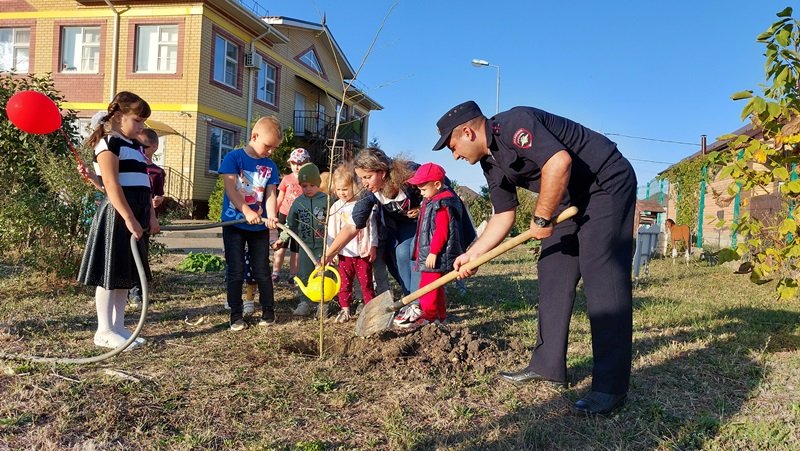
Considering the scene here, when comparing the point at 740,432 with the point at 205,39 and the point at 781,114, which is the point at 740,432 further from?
the point at 205,39

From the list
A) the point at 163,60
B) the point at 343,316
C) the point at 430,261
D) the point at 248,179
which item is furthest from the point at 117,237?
the point at 163,60

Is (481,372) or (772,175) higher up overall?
(772,175)

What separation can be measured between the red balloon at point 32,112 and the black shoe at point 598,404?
3.57 m

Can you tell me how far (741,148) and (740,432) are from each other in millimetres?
1988

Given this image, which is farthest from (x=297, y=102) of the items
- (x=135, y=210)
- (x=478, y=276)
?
(x=135, y=210)

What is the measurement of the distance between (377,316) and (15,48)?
745 inches

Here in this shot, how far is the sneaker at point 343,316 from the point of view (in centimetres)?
456

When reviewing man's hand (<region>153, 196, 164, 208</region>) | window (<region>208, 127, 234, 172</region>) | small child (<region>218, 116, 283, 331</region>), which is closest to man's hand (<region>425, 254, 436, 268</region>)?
small child (<region>218, 116, 283, 331</region>)

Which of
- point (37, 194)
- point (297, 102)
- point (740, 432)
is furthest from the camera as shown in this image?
point (297, 102)

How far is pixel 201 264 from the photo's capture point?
698 cm

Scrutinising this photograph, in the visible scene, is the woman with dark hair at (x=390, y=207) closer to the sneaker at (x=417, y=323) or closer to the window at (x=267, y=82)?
the sneaker at (x=417, y=323)

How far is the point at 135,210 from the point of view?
3.60 meters

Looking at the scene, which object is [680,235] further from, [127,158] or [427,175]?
→ [127,158]

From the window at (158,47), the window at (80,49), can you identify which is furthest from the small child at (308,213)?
the window at (80,49)
